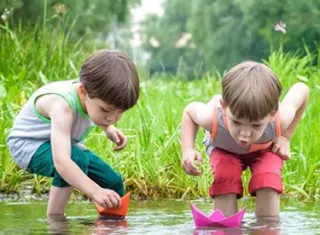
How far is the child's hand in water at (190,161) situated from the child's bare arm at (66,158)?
34 cm

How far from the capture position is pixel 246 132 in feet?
14.9

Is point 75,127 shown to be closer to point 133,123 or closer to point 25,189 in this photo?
point 25,189

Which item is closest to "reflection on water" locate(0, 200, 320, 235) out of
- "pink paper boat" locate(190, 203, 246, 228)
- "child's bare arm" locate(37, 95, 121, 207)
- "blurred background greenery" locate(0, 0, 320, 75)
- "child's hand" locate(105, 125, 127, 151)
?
"pink paper boat" locate(190, 203, 246, 228)

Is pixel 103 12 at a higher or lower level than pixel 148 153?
higher

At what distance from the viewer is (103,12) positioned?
3058 centimetres

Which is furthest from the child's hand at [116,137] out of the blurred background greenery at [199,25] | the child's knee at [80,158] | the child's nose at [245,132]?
the blurred background greenery at [199,25]

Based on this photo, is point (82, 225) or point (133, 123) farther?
point (133, 123)

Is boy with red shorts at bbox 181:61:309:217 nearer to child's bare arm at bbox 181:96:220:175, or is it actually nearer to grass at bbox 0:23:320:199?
child's bare arm at bbox 181:96:220:175

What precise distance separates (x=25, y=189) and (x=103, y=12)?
80.7 feet

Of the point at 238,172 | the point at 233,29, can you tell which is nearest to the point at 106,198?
the point at 238,172

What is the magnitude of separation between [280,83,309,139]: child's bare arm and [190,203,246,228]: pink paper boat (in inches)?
26.0

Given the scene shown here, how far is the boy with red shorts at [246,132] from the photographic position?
457 centimetres

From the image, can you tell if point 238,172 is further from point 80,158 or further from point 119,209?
point 80,158

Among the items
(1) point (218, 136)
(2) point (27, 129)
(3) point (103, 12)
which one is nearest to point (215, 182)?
(1) point (218, 136)
